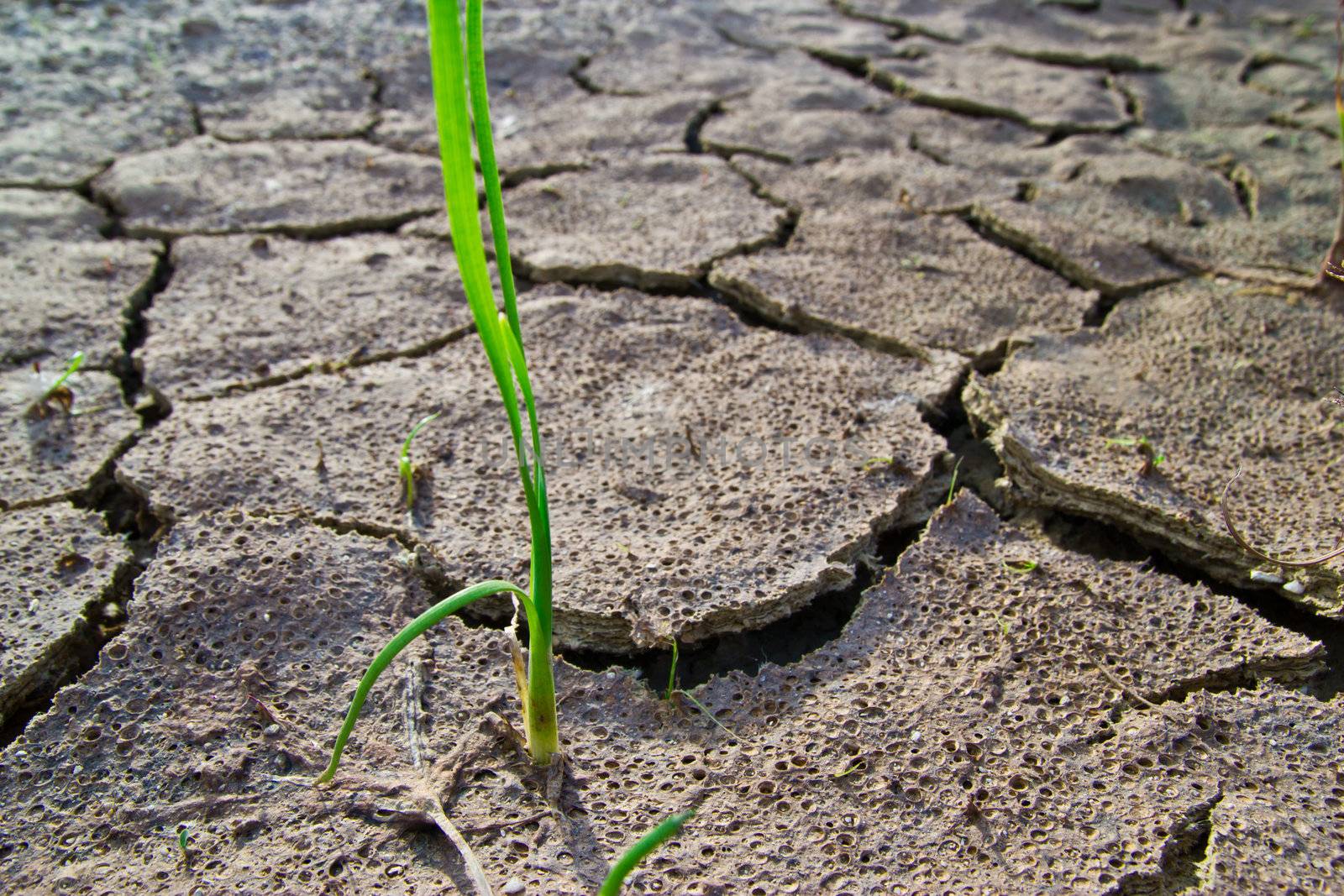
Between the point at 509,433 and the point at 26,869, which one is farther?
the point at 509,433

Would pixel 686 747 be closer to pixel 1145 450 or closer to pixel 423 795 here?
pixel 423 795

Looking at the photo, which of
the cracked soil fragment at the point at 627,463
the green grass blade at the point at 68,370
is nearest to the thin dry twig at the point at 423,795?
the cracked soil fragment at the point at 627,463

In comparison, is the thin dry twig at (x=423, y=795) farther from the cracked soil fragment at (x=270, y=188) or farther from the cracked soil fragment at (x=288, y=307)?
the cracked soil fragment at (x=270, y=188)

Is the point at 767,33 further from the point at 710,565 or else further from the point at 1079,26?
the point at 710,565

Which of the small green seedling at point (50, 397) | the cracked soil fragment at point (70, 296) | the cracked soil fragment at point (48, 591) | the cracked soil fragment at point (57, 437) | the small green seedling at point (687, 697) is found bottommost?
the small green seedling at point (687, 697)

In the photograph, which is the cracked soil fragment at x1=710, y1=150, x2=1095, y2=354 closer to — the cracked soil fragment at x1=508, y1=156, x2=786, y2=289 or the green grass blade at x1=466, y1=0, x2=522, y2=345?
the cracked soil fragment at x1=508, y1=156, x2=786, y2=289

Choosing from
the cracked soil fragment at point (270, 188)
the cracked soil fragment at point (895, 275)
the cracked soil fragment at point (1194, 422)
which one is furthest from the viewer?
the cracked soil fragment at point (270, 188)

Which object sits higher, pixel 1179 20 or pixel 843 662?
pixel 1179 20

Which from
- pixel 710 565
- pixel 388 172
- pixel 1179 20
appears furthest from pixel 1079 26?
pixel 710 565
